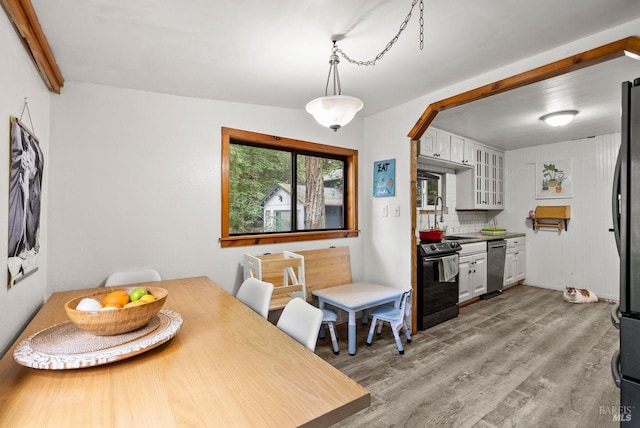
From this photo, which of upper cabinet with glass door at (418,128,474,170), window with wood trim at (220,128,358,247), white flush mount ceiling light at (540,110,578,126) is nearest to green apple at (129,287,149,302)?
window with wood trim at (220,128,358,247)

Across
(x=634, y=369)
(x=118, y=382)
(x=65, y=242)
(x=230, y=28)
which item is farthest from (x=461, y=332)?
(x=65, y=242)

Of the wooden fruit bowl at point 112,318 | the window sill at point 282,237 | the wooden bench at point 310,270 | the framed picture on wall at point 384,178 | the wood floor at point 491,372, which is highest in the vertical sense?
the framed picture on wall at point 384,178

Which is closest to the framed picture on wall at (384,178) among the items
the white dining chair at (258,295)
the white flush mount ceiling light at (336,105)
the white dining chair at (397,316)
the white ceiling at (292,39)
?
the white ceiling at (292,39)

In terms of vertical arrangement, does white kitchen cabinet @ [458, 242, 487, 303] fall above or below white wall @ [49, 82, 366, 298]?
below

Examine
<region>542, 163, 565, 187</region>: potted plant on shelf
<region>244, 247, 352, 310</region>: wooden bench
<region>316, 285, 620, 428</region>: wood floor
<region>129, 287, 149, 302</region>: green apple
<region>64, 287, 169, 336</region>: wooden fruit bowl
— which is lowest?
<region>316, 285, 620, 428</region>: wood floor

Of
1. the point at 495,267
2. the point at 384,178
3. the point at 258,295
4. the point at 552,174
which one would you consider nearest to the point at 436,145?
the point at 384,178

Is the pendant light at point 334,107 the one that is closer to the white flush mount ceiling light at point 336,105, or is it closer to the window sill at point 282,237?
the white flush mount ceiling light at point 336,105

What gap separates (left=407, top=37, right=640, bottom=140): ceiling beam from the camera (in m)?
1.76

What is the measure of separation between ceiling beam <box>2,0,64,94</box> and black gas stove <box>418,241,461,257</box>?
10.8 feet

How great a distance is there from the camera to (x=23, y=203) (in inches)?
60.8

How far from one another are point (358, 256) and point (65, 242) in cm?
274

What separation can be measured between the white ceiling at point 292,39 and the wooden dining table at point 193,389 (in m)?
1.61

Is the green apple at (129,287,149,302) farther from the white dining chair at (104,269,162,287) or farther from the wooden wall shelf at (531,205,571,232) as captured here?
the wooden wall shelf at (531,205,571,232)

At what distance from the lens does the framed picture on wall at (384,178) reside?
3.28 metres
